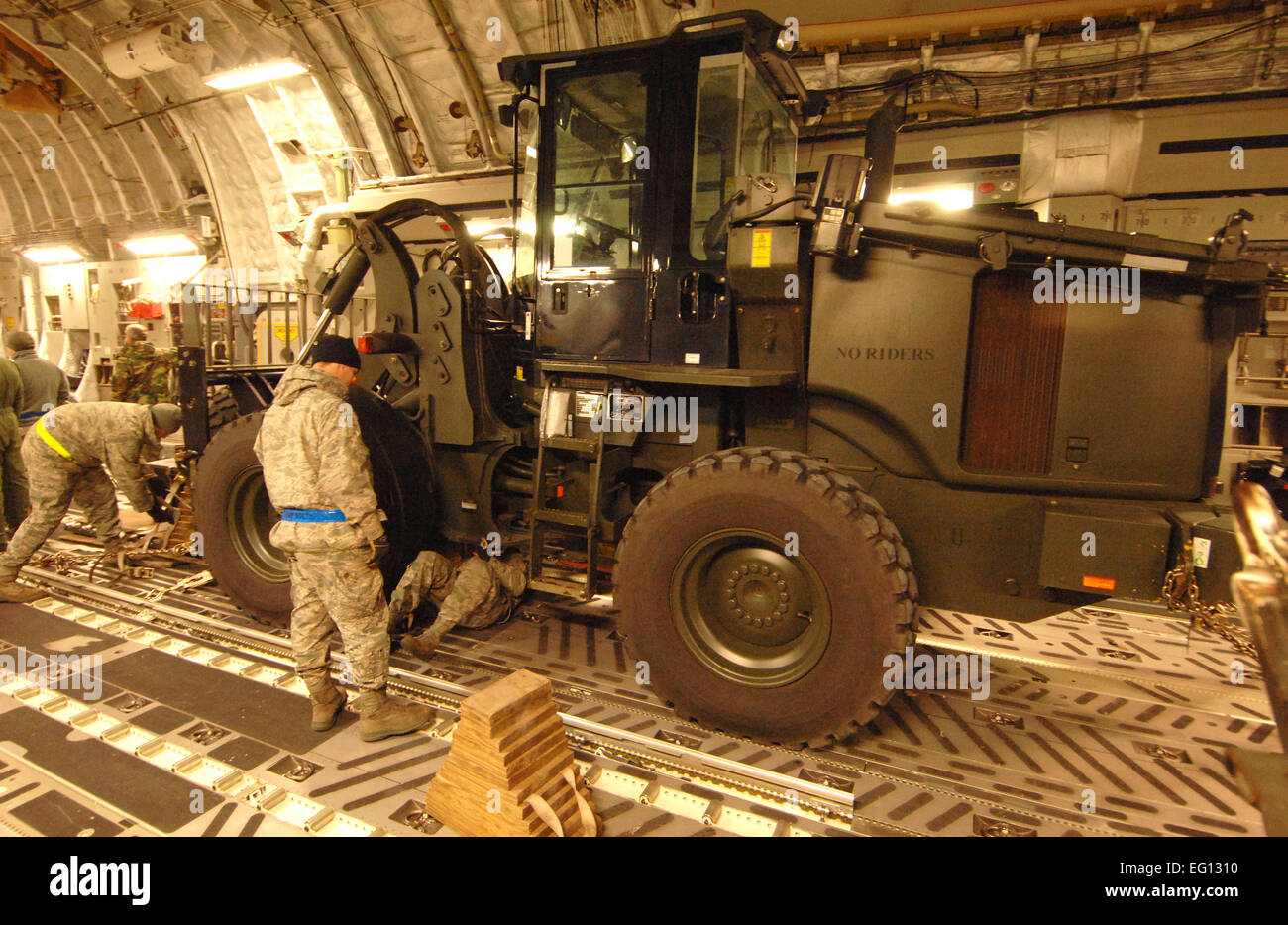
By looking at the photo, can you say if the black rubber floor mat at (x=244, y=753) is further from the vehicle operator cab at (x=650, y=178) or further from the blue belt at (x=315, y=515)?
the vehicle operator cab at (x=650, y=178)

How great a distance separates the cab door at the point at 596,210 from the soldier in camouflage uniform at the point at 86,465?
3280mm

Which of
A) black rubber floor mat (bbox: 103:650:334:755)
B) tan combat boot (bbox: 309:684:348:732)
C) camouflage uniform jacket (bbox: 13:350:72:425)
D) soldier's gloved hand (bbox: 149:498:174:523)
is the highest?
camouflage uniform jacket (bbox: 13:350:72:425)

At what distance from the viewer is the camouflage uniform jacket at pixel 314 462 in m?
3.14

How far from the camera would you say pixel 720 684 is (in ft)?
10.3

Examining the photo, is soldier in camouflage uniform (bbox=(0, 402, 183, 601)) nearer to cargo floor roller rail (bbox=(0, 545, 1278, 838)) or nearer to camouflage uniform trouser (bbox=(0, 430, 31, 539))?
cargo floor roller rail (bbox=(0, 545, 1278, 838))

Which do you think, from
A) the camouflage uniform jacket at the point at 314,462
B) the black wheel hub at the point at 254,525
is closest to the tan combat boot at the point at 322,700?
the camouflage uniform jacket at the point at 314,462

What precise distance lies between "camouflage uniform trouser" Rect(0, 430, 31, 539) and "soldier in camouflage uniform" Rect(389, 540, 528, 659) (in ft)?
14.0

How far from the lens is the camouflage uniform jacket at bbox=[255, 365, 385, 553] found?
314cm

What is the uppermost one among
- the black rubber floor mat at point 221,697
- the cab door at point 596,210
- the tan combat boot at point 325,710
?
the cab door at point 596,210

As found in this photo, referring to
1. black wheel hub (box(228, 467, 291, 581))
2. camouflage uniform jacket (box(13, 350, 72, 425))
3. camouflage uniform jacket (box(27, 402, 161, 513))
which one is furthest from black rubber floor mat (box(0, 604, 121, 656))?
camouflage uniform jacket (box(13, 350, 72, 425))

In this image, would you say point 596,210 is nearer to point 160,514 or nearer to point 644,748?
point 644,748

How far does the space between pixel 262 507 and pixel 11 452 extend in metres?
3.28

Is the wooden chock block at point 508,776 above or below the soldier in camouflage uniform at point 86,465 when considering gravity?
below

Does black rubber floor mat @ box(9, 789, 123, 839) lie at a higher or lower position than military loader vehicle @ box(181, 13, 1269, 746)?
lower
